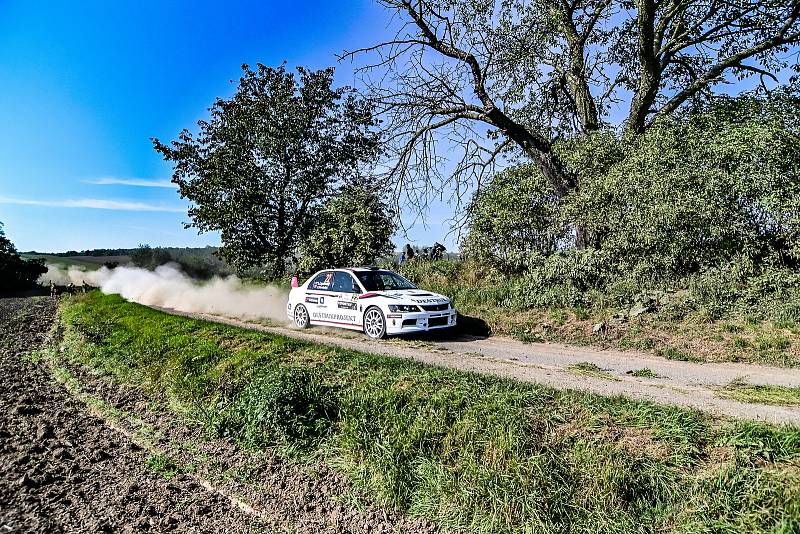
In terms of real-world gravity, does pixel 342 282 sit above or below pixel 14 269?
below

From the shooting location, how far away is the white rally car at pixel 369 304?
39.3ft

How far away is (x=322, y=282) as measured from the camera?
14.3 m

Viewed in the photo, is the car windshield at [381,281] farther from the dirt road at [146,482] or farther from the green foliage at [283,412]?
the dirt road at [146,482]

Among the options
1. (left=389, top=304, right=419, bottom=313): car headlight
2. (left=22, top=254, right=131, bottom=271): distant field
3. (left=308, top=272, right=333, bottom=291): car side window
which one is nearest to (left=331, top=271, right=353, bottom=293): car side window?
(left=308, top=272, right=333, bottom=291): car side window

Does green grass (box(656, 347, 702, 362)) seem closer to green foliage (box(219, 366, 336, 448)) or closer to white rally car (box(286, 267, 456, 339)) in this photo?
white rally car (box(286, 267, 456, 339))

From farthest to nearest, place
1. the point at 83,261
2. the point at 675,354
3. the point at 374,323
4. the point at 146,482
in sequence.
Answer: the point at 83,261 < the point at 374,323 < the point at 675,354 < the point at 146,482

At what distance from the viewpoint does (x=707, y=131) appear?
11609mm

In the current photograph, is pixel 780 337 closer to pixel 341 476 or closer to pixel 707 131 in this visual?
pixel 707 131

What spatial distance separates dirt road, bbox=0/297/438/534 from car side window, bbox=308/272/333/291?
6.67 meters

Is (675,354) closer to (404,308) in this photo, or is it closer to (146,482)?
(404,308)

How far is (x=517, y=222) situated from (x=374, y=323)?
597cm

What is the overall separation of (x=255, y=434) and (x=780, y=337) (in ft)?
31.3

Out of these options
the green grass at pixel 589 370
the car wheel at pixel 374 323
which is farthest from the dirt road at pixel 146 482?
the car wheel at pixel 374 323

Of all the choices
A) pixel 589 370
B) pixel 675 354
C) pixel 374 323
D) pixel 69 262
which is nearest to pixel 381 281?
pixel 374 323
